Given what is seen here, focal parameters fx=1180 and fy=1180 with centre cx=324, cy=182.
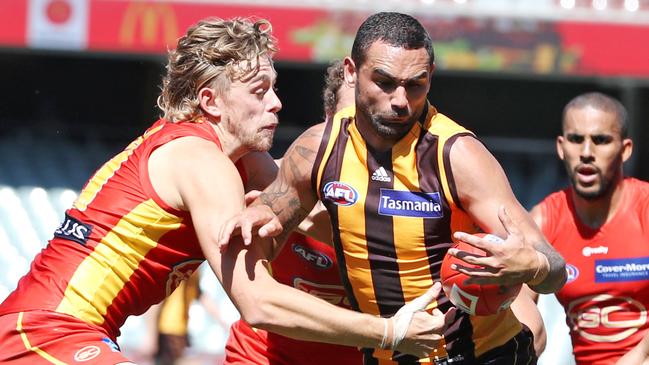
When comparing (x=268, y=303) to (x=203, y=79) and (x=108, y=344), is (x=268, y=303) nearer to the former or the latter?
(x=108, y=344)

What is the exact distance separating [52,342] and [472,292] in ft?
5.00

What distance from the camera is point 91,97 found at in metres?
13.4

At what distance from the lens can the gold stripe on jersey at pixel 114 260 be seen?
4332mm

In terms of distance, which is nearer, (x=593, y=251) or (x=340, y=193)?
(x=340, y=193)

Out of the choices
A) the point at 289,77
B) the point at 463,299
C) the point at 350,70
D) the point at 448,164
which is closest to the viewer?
the point at 463,299

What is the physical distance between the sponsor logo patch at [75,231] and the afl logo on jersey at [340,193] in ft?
3.07

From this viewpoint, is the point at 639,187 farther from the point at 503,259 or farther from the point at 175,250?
the point at 175,250

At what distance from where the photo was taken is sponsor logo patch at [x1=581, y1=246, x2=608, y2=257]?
6270mm

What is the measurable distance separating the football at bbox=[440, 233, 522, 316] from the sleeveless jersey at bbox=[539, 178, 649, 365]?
1937mm

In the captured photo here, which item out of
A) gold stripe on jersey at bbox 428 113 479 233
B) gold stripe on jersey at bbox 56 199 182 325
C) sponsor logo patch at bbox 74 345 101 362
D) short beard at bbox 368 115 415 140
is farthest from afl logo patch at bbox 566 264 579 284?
sponsor logo patch at bbox 74 345 101 362

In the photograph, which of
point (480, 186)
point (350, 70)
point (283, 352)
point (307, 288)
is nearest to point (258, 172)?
point (307, 288)

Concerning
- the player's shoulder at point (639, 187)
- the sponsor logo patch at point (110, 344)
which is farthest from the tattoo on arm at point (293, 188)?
the player's shoulder at point (639, 187)

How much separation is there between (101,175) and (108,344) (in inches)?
27.1

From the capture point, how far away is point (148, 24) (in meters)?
10.5
